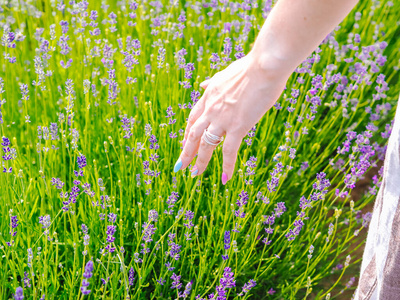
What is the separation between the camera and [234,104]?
3.95 feet

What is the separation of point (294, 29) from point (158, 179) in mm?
Answer: 1144

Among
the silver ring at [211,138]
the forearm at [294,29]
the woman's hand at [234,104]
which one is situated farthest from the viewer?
the silver ring at [211,138]

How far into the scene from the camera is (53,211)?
186cm

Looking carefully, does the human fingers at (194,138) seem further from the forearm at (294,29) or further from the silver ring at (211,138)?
the forearm at (294,29)

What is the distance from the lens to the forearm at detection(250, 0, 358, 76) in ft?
3.41

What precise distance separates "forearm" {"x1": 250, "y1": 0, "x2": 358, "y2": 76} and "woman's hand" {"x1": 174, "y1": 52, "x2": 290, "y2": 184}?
0.02 meters

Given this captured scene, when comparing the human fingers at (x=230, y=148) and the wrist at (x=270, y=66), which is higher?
the wrist at (x=270, y=66)

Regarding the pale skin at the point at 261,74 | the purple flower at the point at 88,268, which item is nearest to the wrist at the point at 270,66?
the pale skin at the point at 261,74

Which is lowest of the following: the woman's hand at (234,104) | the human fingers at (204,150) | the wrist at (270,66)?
the human fingers at (204,150)

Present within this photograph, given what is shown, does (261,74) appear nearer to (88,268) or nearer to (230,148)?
(230,148)

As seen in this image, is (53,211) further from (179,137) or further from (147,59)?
(147,59)

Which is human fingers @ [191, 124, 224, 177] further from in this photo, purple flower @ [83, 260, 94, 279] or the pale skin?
purple flower @ [83, 260, 94, 279]

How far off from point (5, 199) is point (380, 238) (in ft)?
4.57

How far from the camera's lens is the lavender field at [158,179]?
177 cm
